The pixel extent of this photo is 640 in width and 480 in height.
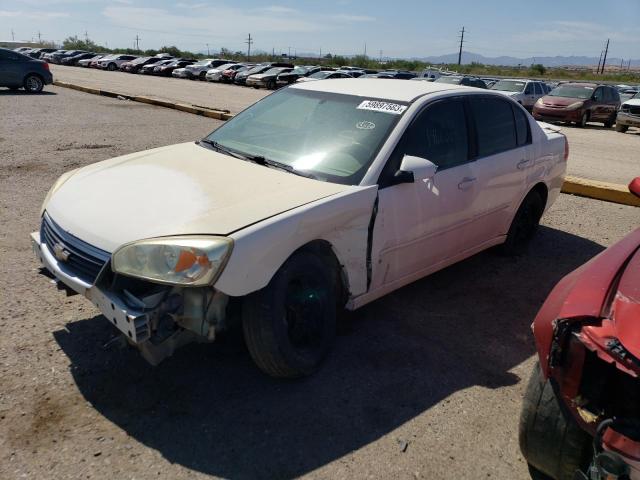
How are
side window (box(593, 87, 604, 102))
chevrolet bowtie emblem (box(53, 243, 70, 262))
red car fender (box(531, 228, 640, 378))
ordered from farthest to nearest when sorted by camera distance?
side window (box(593, 87, 604, 102)) → chevrolet bowtie emblem (box(53, 243, 70, 262)) → red car fender (box(531, 228, 640, 378))

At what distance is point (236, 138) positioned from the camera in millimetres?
4230

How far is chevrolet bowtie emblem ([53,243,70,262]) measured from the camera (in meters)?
3.03

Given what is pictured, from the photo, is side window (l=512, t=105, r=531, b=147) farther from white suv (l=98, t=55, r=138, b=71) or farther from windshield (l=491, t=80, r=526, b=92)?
white suv (l=98, t=55, r=138, b=71)

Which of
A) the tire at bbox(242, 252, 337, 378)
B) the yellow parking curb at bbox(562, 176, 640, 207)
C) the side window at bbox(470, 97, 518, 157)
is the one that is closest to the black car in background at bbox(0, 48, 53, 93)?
the yellow parking curb at bbox(562, 176, 640, 207)

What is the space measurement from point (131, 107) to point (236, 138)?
13570 millimetres

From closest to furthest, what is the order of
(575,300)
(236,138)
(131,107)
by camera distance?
(575,300) < (236,138) < (131,107)

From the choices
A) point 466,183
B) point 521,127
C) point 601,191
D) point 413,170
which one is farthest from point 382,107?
point 601,191

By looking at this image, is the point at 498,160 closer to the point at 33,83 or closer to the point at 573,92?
the point at 573,92

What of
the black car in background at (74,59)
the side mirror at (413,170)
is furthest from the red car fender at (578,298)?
the black car in background at (74,59)

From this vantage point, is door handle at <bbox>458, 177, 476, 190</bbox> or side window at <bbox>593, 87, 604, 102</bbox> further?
side window at <bbox>593, 87, 604, 102</bbox>

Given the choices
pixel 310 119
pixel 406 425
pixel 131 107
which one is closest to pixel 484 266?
pixel 310 119

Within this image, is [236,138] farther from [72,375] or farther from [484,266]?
[484,266]

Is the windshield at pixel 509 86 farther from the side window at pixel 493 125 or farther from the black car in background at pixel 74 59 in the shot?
the black car in background at pixel 74 59

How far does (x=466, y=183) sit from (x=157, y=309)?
2516mm
